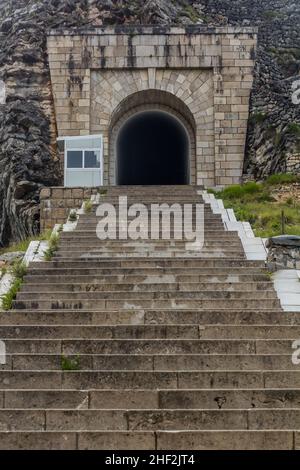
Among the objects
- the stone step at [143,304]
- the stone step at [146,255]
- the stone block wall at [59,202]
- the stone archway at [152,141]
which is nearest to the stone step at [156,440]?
the stone step at [143,304]

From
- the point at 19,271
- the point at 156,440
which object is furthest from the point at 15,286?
the point at 156,440

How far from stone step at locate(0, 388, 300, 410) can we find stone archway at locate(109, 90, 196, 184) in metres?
13.5

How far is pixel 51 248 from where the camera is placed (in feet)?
36.3

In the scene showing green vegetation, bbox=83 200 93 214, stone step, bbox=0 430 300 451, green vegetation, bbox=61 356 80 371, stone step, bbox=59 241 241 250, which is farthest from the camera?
green vegetation, bbox=83 200 93 214

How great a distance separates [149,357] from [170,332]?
68 centimetres

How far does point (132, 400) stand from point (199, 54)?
15.2 metres

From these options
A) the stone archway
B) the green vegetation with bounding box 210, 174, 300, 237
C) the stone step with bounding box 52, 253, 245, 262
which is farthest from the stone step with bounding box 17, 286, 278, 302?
the stone archway

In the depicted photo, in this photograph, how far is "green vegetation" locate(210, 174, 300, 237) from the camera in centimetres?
1338

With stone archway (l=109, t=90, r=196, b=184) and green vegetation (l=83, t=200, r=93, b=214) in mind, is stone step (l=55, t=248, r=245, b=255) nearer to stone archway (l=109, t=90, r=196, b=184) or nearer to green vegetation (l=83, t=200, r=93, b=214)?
green vegetation (l=83, t=200, r=93, b=214)

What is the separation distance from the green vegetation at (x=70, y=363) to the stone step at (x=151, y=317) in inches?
40.8

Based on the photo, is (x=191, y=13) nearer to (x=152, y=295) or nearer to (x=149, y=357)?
(x=152, y=295)

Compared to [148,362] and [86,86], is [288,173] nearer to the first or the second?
[86,86]

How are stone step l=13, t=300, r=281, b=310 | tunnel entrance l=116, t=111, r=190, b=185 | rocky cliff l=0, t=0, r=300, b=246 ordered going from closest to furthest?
stone step l=13, t=300, r=281, b=310 < rocky cliff l=0, t=0, r=300, b=246 < tunnel entrance l=116, t=111, r=190, b=185
